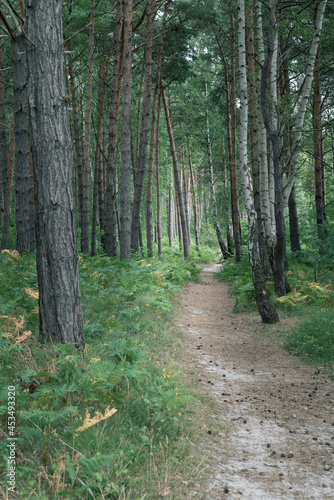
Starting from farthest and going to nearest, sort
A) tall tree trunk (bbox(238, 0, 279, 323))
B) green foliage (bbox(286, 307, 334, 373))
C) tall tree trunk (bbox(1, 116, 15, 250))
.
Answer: tall tree trunk (bbox(1, 116, 15, 250)) → tall tree trunk (bbox(238, 0, 279, 323)) → green foliage (bbox(286, 307, 334, 373))

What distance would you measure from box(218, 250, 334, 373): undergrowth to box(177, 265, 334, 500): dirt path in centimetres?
34

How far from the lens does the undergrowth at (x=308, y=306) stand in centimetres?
662

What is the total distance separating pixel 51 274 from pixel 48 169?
1.23 meters

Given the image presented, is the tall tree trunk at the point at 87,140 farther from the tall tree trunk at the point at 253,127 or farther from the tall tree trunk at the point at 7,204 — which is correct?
the tall tree trunk at the point at 253,127

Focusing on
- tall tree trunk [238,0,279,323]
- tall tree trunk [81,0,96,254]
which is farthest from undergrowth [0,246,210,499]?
tall tree trunk [81,0,96,254]

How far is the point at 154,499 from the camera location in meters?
2.89

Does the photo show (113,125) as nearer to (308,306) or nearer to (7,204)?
(7,204)

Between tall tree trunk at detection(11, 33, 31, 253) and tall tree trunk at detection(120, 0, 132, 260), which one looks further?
tall tree trunk at detection(120, 0, 132, 260)

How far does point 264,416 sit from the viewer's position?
15.4ft

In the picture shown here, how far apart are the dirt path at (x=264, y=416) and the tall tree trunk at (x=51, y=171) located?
7.10ft

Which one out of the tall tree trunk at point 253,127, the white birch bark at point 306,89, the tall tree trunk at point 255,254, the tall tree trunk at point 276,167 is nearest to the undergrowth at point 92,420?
the tall tree trunk at point 255,254

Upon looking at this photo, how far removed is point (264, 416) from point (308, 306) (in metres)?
4.90

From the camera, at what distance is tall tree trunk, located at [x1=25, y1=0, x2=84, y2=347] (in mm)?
4496

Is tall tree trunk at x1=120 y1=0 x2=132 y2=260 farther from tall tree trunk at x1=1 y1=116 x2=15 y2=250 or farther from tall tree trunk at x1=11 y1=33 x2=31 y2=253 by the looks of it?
tall tree trunk at x1=1 y1=116 x2=15 y2=250
